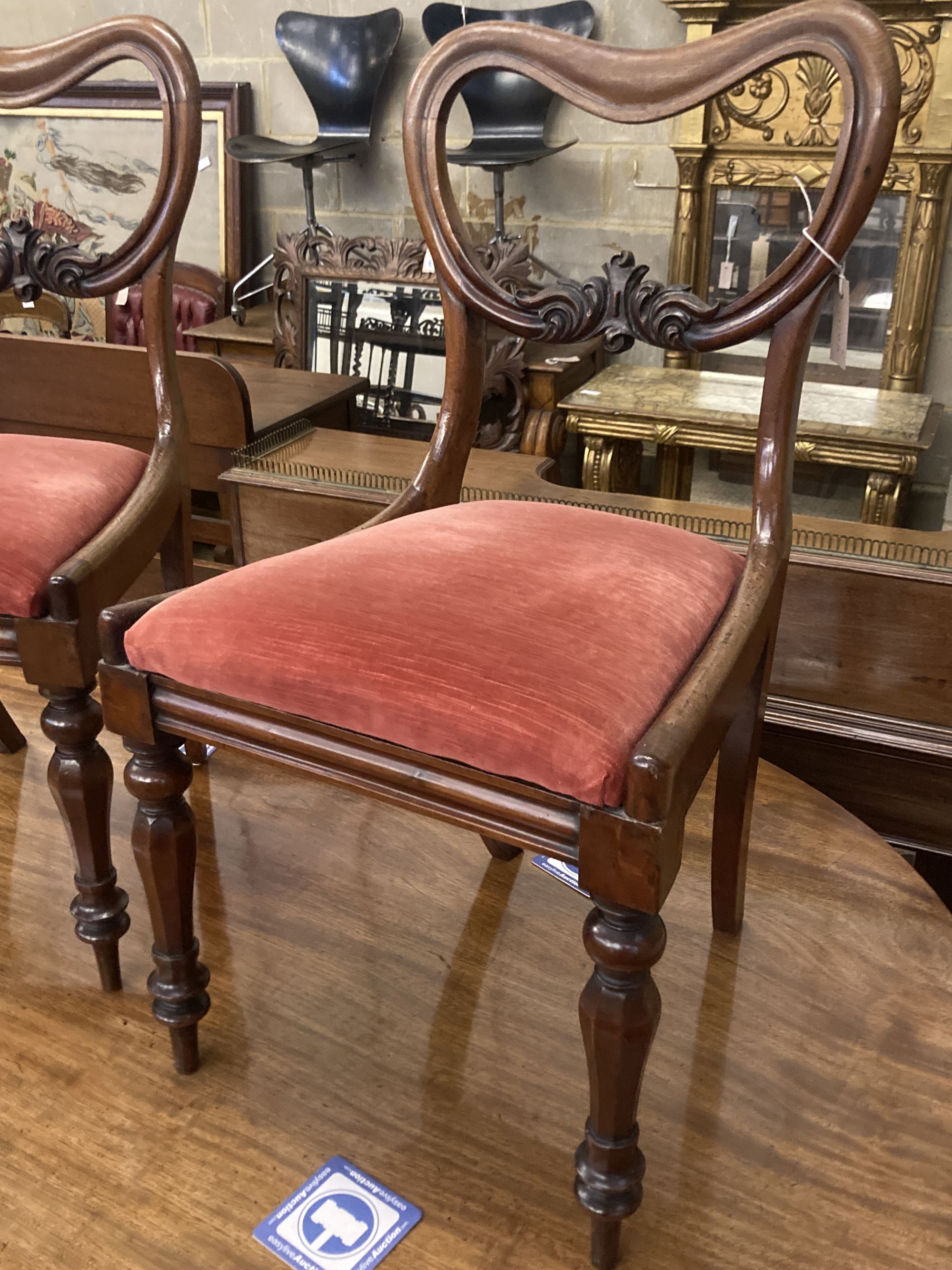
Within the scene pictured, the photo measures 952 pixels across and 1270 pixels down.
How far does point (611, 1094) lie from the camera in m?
0.74

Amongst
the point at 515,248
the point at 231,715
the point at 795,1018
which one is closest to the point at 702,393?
the point at 515,248

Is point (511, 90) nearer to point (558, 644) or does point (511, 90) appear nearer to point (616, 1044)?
point (558, 644)

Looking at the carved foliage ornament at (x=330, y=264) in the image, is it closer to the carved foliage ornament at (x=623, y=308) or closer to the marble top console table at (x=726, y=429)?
the marble top console table at (x=726, y=429)

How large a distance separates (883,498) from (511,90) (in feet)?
5.20

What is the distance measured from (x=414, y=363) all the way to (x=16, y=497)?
139 centimetres

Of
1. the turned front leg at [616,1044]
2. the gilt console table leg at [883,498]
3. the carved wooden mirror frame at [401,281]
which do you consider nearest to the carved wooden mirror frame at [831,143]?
the carved wooden mirror frame at [401,281]

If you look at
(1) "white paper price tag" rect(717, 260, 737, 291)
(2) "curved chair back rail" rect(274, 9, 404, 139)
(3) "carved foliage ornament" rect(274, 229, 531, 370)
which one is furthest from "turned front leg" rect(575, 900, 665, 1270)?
(2) "curved chair back rail" rect(274, 9, 404, 139)

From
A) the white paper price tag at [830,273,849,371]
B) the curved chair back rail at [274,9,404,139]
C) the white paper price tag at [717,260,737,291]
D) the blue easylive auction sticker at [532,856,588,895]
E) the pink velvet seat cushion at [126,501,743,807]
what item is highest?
the curved chair back rail at [274,9,404,139]

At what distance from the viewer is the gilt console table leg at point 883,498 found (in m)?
1.66

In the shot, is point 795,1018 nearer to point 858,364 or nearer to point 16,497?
point 16,497

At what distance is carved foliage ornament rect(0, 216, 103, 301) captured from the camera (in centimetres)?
117

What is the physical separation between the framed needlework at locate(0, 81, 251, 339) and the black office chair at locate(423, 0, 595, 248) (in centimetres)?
73

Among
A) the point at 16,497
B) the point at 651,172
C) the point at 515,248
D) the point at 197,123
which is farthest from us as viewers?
the point at 651,172

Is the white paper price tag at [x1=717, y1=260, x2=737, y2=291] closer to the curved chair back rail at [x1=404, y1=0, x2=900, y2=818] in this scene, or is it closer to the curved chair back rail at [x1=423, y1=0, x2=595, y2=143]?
the curved chair back rail at [x1=423, y1=0, x2=595, y2=143]
